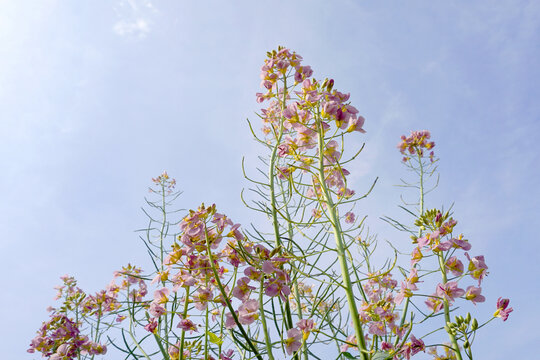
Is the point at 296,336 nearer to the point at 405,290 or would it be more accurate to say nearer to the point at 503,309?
the point at 405,290

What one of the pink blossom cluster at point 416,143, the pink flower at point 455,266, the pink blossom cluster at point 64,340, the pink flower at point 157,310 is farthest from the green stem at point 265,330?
the pink blossom cluster at point 416,143

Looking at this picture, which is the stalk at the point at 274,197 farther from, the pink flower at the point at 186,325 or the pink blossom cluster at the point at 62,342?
the pink blossom cluster at the point at 62,342

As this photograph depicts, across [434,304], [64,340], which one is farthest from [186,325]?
[64,340]

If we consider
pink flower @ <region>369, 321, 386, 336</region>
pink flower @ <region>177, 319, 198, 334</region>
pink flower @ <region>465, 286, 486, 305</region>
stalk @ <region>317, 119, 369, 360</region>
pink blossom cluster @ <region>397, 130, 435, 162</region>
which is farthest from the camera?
pink blossom cluster @ <region>397, 130, 435, 162</region>

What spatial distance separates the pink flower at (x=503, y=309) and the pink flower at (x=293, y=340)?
0.78 meters

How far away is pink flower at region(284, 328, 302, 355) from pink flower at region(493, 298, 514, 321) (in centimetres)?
78

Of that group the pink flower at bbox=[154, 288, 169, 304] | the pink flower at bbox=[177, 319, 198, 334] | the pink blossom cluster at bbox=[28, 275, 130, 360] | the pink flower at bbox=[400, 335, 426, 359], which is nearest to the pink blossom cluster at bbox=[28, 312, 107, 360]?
the pink blossom cluster at bbox=[28, 275, 130, 360]

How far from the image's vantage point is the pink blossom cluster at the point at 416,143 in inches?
121

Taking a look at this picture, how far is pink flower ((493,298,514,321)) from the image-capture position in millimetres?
1257

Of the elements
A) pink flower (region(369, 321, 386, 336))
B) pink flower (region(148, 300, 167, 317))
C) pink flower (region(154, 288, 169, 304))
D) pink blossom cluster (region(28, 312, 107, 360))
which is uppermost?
pink blossom cluster (region(28, 312, 107, 360))

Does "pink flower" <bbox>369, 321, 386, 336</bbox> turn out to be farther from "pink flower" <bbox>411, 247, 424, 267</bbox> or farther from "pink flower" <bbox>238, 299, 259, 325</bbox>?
"pink flower" <bbox>238, 299, 259, 325</bbox>

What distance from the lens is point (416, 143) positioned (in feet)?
10.2

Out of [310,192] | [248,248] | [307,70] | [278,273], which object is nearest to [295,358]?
[278,273]

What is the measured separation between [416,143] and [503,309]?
203 cm
